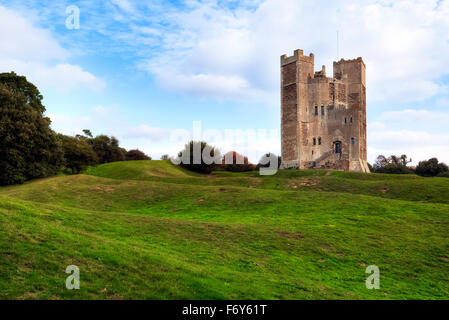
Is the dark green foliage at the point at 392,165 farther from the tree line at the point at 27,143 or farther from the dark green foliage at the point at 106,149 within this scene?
the dark green foliage at the point at 106,149

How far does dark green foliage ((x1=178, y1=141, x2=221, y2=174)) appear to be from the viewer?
75875mm

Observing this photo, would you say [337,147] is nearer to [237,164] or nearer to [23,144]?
[237,164]

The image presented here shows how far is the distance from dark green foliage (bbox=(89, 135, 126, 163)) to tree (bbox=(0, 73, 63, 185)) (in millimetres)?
34549

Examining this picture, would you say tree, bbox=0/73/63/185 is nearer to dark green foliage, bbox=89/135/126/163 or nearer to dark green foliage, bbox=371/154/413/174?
dark green foliage, bbox=89/135/126/163

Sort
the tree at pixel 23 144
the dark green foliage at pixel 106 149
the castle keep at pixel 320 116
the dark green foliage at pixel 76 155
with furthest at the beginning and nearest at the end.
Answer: the dark green foliage at pixel 106 149, the castle keep at pixel 320 116, the dark green foliage at pixel 76 155, the tree at pixel 23 144

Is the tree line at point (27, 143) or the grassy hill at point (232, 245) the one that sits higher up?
the tree line at point (27, 143)

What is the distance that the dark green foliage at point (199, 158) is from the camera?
75.9 m

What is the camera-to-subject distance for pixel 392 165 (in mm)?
74812

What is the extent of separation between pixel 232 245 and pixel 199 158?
59380 millimetres

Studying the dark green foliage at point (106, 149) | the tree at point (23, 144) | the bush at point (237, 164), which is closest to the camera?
the tree at point (23, 144)

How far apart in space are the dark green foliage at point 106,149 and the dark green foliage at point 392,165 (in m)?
65.1

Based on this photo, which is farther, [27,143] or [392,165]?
[392,165]

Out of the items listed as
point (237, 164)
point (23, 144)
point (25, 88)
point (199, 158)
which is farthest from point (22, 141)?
point (237, 164)

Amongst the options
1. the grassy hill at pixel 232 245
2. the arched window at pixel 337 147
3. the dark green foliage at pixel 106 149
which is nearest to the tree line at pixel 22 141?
the grassy hill at pixel 232 245
